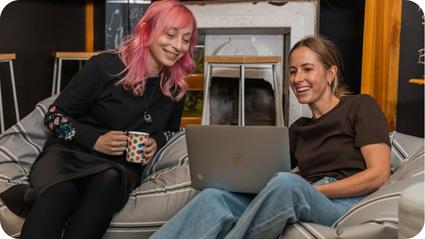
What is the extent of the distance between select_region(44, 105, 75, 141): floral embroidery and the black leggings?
0.95 ft

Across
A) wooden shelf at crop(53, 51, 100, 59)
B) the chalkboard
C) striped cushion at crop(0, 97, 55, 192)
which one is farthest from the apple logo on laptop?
the chalkboard

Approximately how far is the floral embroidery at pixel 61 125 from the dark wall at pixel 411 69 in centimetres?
156

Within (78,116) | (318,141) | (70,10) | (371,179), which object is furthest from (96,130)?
(70,10)

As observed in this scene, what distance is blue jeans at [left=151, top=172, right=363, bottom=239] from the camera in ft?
4.73

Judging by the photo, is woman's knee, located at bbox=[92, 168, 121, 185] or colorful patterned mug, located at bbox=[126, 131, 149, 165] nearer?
woman's knee, located at bbox=[92, 168, 121, 185]

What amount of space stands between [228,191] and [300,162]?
31 centimetres

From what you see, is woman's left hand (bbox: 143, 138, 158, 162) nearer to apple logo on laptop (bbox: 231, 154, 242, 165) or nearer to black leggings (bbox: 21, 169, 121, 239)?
black leggings (bbox: 21, 169, 121, 239)

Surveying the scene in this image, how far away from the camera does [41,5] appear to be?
3668 millimetres

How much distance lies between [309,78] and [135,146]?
614mm

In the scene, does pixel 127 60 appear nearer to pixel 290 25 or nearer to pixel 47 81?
pixel 290 25

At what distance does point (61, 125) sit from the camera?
1.97m

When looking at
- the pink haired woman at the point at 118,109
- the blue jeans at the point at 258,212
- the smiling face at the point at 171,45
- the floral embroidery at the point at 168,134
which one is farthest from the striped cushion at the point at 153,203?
the smiling face at the point at 171,45

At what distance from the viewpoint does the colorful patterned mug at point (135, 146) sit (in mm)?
1833

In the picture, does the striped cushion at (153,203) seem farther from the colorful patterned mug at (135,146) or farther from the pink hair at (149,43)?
the pink hair at (149,43)
